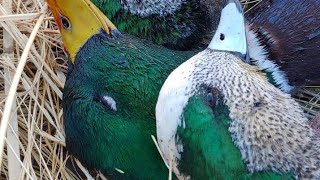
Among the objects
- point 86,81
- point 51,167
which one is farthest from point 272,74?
point 51,167

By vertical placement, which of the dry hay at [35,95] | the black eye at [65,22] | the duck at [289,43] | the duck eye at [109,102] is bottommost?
the dry hay at [35,95]

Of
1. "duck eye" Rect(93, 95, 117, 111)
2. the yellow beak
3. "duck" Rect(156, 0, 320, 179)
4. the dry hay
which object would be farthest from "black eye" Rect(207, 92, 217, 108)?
the dry hay

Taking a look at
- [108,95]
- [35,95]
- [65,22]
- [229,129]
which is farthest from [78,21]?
[229,129]

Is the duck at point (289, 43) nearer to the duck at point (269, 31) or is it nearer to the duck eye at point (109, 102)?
the duck at point (269, 31)

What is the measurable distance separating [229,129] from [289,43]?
647 mm

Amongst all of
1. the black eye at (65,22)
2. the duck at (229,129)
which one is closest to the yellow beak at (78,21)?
the black eye at (65,22)

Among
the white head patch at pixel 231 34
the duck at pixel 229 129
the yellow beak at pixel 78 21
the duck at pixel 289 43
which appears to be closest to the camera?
the duck at pixel 229 129

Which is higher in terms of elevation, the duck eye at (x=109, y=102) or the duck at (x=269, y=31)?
the duck at (x=269, y=31)

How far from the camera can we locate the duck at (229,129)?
2059 millimetres

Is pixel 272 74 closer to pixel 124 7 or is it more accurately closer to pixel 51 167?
pixel 124 7

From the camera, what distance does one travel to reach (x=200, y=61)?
2221 mm

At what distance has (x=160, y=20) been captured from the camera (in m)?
2.62

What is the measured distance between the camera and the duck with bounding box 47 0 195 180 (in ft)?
7.61

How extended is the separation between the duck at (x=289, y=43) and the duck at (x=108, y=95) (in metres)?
0.36
